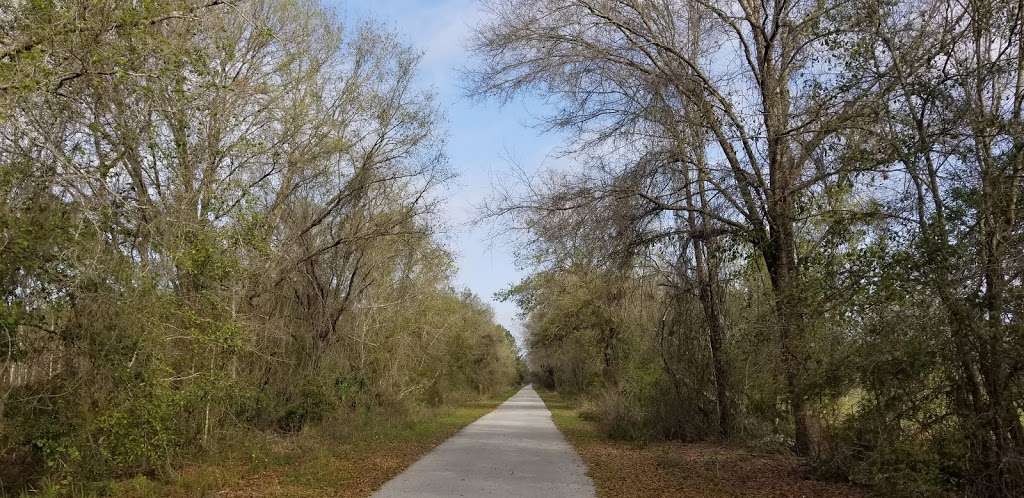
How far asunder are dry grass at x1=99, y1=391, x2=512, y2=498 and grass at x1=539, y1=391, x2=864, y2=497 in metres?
3.74

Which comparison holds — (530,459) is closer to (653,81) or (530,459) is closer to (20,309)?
(653,81)

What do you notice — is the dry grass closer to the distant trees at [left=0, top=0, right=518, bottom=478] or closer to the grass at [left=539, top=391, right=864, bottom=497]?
the distant trees at [left=0, top=0, right=518, bottom=478]

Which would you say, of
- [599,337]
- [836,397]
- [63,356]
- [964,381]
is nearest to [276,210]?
[63,356]

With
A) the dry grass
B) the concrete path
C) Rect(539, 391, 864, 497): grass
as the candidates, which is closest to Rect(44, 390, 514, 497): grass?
the dry grass

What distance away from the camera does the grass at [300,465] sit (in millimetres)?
10031

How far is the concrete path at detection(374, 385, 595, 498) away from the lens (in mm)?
9797

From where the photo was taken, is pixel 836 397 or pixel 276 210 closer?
pixel 836 397

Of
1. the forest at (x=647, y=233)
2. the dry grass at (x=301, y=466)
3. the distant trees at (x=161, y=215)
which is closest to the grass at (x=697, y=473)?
the forest at (x=647, y=233)

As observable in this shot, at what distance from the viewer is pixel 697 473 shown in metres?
12.1

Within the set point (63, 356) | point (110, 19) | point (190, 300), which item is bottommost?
point (63, 356)

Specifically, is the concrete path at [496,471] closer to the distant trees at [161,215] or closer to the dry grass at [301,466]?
the dry grass at [301,466]

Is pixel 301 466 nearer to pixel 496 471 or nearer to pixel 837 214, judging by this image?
pixel 496 471

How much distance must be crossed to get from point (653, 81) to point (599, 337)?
2083 cm

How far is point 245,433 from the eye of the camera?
14.5 meters
